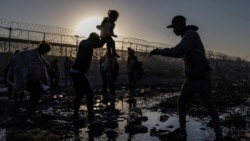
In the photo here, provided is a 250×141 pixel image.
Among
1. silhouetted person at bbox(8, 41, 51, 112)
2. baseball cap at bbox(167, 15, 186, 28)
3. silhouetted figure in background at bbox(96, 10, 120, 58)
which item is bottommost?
silhouetted person at bbox(8, 41, 51, 112)

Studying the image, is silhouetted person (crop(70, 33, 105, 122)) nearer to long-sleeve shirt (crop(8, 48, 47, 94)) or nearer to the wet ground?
the wet ground

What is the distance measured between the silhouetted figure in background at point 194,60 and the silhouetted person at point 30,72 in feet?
14.6

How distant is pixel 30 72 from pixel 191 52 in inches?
200

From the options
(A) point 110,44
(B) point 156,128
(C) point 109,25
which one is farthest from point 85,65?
(A) point 110,44

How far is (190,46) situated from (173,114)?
4.94 metres

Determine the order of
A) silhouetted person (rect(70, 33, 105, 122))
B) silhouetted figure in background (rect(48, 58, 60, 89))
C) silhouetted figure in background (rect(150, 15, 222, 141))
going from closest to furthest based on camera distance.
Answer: silhouetted figure in background (rect(150, 15, 222, 141)), silhouetted person (rect(70, 33, 105, 122)), silhouetted figure in background (rect(48, 58, 60, 89))

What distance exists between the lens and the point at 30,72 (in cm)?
1205

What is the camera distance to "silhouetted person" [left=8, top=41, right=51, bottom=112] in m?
12.0

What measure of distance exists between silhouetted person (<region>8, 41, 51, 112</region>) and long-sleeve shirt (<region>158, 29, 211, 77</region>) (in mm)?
4561

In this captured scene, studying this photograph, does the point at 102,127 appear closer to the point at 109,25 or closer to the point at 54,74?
the point at 109,25

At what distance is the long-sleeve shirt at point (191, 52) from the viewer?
8.48 m

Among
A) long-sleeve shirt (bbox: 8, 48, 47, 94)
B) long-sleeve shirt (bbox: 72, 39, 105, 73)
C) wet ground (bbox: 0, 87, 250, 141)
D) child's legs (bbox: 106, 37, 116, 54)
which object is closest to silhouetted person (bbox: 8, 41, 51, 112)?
long-sleeve shirt (bbox: 8, 48, 47, 94)

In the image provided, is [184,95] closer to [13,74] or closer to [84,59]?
[84,59]

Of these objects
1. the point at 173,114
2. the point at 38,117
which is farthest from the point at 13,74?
the point at 173,114
